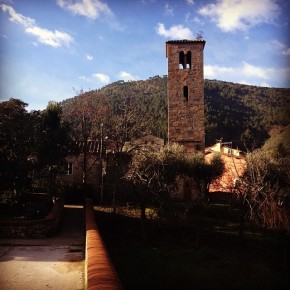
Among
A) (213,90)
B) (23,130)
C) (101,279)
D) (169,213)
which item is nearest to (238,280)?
(101,279)

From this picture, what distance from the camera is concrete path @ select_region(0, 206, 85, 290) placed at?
6316mm

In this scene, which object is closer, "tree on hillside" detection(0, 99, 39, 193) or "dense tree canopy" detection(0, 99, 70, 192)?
"tree on hillside" detection(0, 99, 39, 193)

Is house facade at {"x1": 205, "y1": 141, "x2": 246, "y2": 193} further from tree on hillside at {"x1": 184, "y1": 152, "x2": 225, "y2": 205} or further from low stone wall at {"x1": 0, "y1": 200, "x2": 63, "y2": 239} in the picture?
low stone wall at {"x1": 0, "y1": 200, "x2": 63, "y2": 239}

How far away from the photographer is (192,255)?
12.8 meters

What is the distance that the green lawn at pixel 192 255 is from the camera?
9.76 m

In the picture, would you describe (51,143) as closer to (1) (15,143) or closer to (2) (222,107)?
(1) (15,143)

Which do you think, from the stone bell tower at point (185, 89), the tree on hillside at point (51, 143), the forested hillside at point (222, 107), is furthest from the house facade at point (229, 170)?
the tree on hillside at point (51, 143)

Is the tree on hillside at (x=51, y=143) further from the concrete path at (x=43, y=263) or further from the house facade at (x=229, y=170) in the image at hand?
the house facade at (x=229, y=170)

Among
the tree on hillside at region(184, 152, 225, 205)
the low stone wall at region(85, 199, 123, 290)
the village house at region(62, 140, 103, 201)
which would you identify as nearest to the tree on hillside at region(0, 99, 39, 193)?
the low stone wall at region(85, 199, 123, 290)

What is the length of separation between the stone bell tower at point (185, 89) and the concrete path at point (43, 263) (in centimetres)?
1869

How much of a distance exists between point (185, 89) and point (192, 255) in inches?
760

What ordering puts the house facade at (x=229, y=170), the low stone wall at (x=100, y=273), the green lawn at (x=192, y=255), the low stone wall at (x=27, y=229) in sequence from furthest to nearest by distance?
1. the house facade at (x=229, y=170)
2. the low stone wall at (x=27, y=229)
3. the green lawn at (x=192, y=255)
4. the low stone wall at (x=100, y=273)

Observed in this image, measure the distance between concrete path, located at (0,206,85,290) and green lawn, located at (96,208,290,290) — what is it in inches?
70.8

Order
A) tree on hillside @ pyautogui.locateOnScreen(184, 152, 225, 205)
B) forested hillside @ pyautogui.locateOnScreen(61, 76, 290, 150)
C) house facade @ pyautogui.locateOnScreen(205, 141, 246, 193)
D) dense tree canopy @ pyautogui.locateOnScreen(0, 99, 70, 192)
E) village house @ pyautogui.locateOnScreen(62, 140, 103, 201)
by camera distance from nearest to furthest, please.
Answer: dense tree canopy @ pyautogui.locateOnScreen(0, 99, 70, 192) < house facade @ pyautogui.locateOnScreen(205, 141, 246, 193) < tree on hillside @ pyautogui.locateOnScreen(184, 152, 225, 205) < village house @ pyautogui.locateOnScreen(62, 140, 103, 201) < forested hillside @ pyautogui.locateOnScreen(61, 76, 290, 150)
